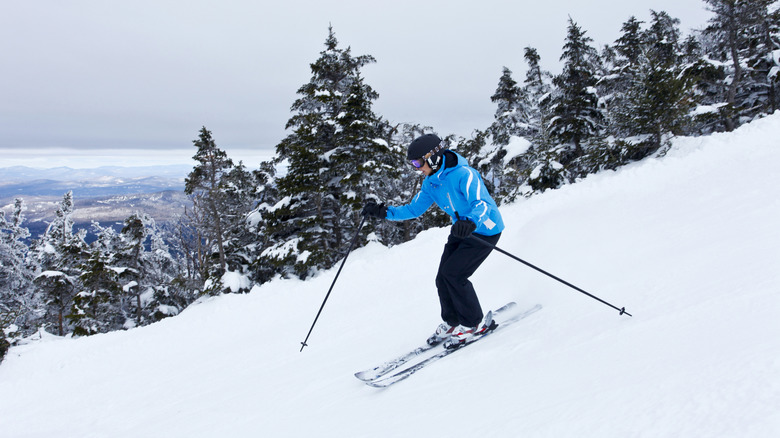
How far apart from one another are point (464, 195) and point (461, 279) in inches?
37.0

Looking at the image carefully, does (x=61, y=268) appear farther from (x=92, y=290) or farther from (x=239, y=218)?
(x=239, y=218)

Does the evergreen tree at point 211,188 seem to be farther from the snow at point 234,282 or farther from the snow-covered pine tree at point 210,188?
the snow at point 234,282

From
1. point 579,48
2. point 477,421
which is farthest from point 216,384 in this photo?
point 579,48

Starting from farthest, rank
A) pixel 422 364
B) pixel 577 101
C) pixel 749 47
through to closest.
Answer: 1. pixel 749 47
2. pixel 577 101
3. pixel 422 364

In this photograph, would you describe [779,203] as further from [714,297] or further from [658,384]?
[658,384]

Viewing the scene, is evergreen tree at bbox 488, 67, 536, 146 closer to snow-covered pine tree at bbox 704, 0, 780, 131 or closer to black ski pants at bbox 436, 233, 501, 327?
snow-covered pine tree at bbox 704, 0, 780, 131

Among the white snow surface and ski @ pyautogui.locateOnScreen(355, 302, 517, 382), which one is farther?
ski @ pyautogui.locateOnScreen(355, 302, 517, 382)

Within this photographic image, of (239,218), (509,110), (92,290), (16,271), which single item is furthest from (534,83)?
(16,271)

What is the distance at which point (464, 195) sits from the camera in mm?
3887

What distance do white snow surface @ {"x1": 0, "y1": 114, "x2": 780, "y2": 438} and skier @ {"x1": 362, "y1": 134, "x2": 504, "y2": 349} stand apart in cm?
42

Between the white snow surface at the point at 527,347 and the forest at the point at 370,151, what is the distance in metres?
3.19

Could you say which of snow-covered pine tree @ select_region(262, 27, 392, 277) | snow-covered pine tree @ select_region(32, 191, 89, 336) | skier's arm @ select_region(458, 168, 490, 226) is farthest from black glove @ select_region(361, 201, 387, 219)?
snow-covered pine tree @ select_region(32, 191, 89, 336)

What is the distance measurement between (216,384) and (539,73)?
25.8 meters

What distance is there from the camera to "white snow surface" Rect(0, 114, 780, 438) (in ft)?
6.49
